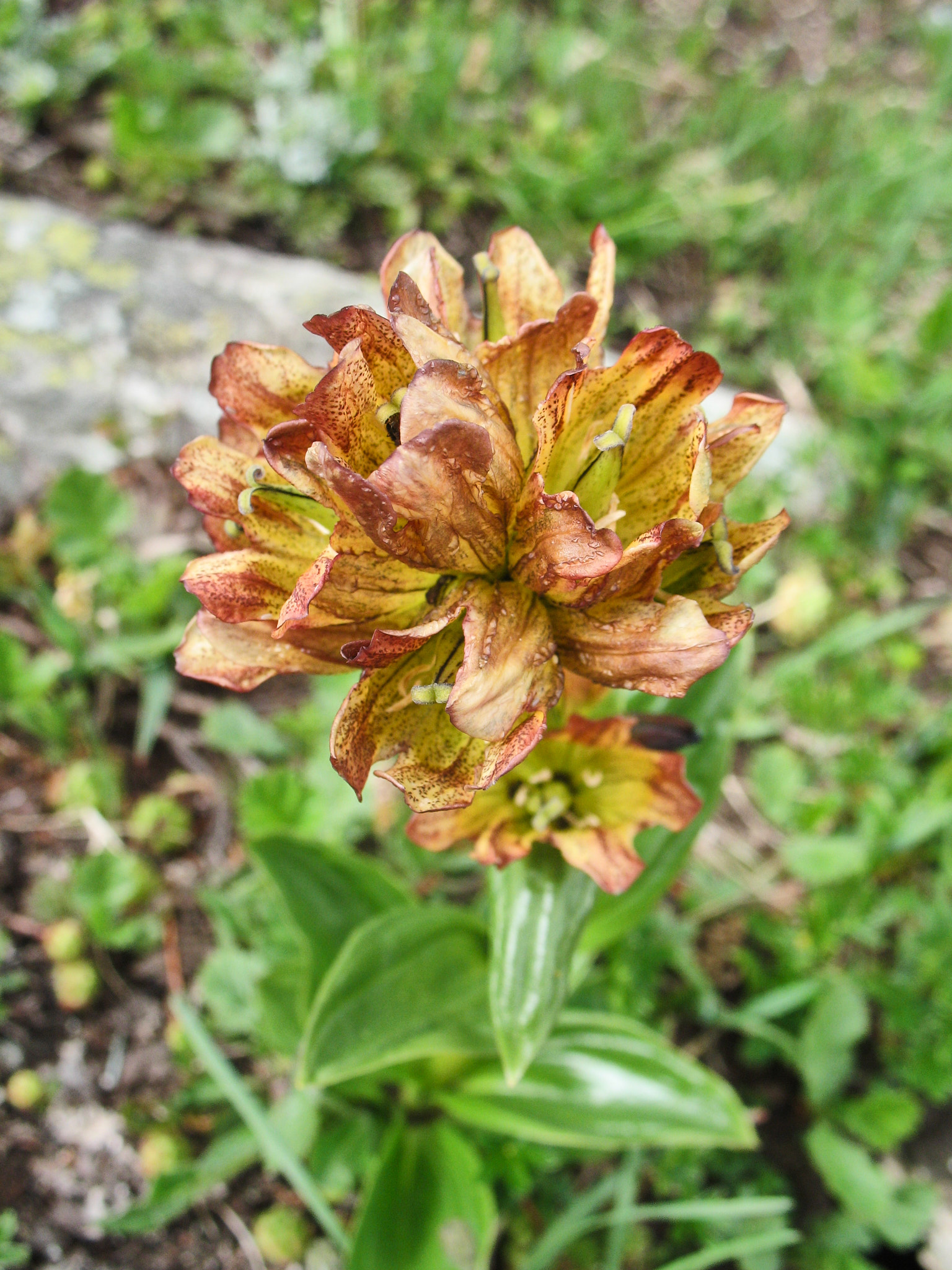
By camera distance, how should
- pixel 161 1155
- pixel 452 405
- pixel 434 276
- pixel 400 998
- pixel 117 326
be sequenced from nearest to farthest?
pixel 452 405
pixel 434 276
pixel 400 998
pixel 161 1155
pixel 117 326

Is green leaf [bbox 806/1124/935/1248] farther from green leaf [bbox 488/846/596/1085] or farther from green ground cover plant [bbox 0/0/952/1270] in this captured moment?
green leaf [bbox 488/846/596/1085]

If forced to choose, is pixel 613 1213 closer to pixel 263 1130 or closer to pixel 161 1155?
pixel 263 1130

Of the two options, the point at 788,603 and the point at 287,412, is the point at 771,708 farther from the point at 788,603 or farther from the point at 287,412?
the point at 287,412

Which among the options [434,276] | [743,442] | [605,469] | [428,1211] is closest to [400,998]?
[428,1211]

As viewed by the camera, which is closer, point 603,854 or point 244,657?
point 244,657

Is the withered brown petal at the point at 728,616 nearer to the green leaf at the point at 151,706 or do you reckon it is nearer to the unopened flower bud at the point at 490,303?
the unopened flower bud at the point at 490,303
